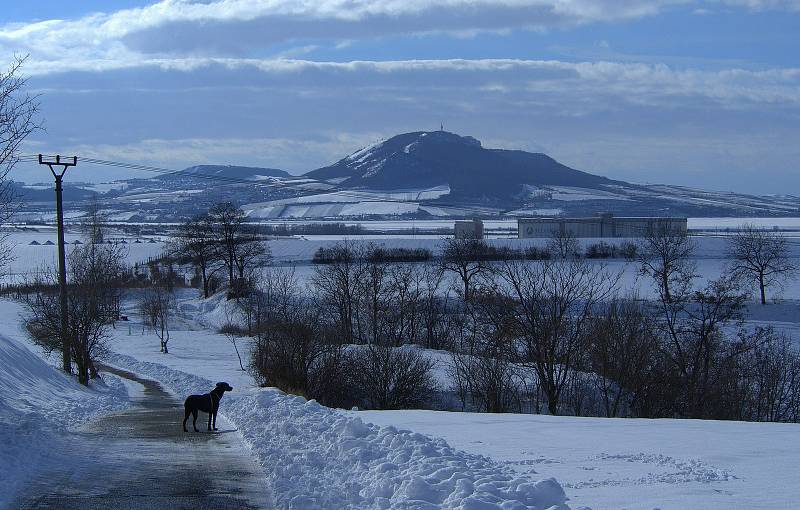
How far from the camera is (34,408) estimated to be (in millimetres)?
19000

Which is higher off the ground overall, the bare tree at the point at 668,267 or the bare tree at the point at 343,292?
the bare tree at the point at 668,267

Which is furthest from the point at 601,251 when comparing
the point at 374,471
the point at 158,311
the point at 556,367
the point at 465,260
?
the point at 374,471

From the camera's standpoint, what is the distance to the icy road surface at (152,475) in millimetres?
9164

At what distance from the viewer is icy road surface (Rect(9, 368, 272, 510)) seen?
9.16m

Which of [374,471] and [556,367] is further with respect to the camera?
[556,367]

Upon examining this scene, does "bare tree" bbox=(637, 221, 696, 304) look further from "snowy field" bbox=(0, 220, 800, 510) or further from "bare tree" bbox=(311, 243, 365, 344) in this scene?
"snowy field" bbox=(0, 220, 800, 510)

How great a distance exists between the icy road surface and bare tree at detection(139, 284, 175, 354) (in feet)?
155

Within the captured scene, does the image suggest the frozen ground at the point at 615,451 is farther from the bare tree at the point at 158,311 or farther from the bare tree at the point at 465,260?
the bare tree at the point at 158,311

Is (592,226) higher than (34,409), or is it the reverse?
(592,226)

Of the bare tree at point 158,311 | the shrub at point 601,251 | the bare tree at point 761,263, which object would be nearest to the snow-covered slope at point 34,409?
the bare tree at point 158,311

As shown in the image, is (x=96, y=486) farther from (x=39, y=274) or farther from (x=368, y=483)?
(x=39, y=274)

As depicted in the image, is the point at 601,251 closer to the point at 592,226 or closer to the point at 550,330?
the point at 592,226

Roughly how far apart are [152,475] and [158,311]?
197 ft

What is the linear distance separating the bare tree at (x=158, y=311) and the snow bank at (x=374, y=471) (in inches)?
1927
